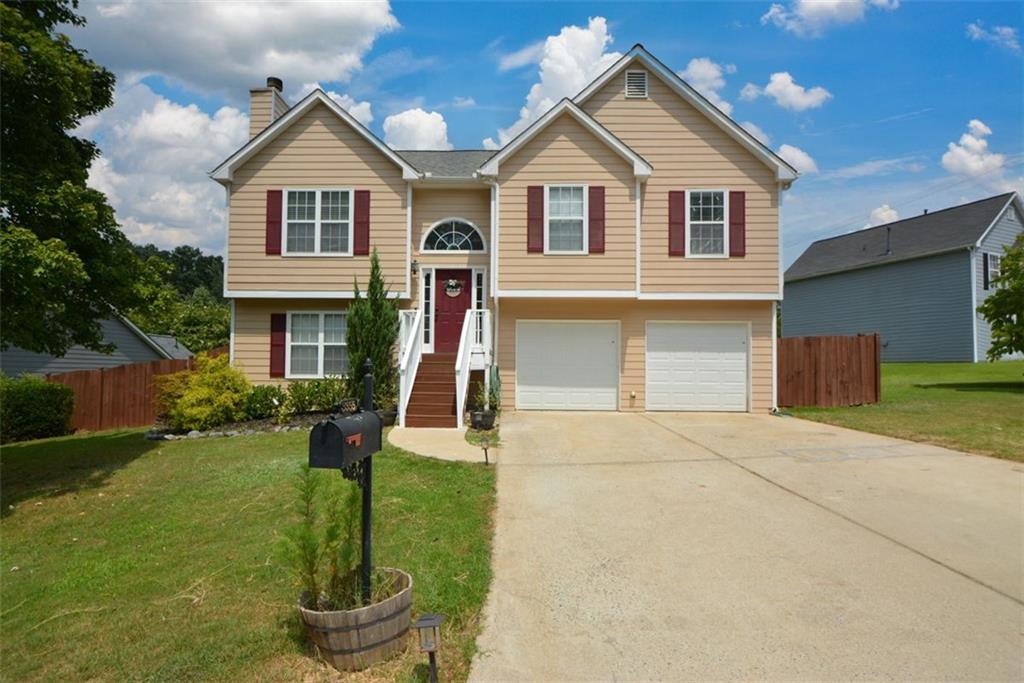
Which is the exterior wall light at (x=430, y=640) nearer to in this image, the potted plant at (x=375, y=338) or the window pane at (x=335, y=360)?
the potted plant at (x=375, y=338)

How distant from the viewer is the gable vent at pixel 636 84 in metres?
13.9

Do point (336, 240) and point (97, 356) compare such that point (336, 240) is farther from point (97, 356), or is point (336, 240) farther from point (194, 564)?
point (97, 356)

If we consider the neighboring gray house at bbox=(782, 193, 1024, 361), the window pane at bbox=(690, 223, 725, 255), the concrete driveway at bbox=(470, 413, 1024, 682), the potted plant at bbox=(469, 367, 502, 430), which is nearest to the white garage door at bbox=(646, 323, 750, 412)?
the window pane at bbox=(690, 223, 725, 255)

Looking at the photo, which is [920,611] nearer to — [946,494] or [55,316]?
[946,494]

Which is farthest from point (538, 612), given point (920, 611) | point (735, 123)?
point (735, 123)

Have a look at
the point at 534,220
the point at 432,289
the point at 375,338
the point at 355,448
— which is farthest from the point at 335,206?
the point at 355,448

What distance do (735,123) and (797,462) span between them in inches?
333

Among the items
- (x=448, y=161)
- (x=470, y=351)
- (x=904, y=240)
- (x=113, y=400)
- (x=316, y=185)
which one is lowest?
(x=113, y=400)

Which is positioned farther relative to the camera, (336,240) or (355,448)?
(336,240)

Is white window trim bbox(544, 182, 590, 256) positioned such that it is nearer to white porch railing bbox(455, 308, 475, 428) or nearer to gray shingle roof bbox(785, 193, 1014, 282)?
white porch railing bbox(455, 308, 475, 428)

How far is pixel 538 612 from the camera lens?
379 cm

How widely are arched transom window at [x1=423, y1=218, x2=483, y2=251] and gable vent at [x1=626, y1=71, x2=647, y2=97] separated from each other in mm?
4706

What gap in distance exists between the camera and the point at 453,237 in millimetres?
14094

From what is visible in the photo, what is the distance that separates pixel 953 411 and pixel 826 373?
2745 millimetres
